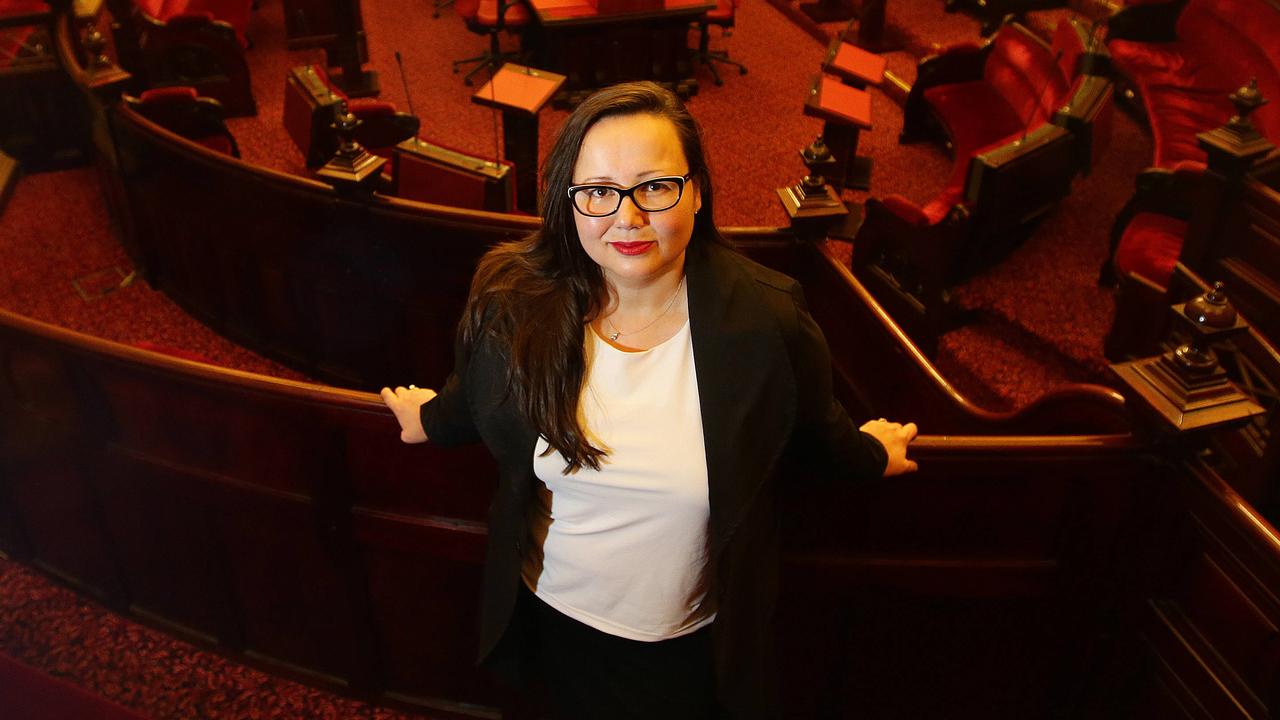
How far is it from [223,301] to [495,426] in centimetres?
290

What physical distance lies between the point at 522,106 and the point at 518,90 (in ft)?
0.52

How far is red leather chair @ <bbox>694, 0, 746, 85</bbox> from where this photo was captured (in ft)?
20.3

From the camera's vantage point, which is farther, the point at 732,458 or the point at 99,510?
the point at 99,510

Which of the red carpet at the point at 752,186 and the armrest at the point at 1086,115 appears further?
the armrest at the point at 1086,115

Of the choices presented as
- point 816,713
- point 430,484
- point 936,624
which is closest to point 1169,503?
point 936,624

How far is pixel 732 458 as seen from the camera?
1.32m

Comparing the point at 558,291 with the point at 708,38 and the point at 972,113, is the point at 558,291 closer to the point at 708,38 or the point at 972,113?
the point at 972,113

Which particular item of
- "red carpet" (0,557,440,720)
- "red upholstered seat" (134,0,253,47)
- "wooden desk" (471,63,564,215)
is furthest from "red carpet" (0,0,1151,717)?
"wooden desk" (471,63,564,215)

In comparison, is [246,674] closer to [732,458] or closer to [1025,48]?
[732,458]

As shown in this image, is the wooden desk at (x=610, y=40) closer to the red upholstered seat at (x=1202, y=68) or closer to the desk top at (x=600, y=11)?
the desk top at (x=600, y=11)

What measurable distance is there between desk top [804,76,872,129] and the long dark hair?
270 centimetres

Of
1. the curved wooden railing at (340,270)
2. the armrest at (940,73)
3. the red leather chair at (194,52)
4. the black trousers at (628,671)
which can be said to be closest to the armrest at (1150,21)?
the armrest at (940,73)

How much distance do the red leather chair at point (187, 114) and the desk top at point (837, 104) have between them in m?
2.33

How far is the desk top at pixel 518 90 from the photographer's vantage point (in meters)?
3.97
